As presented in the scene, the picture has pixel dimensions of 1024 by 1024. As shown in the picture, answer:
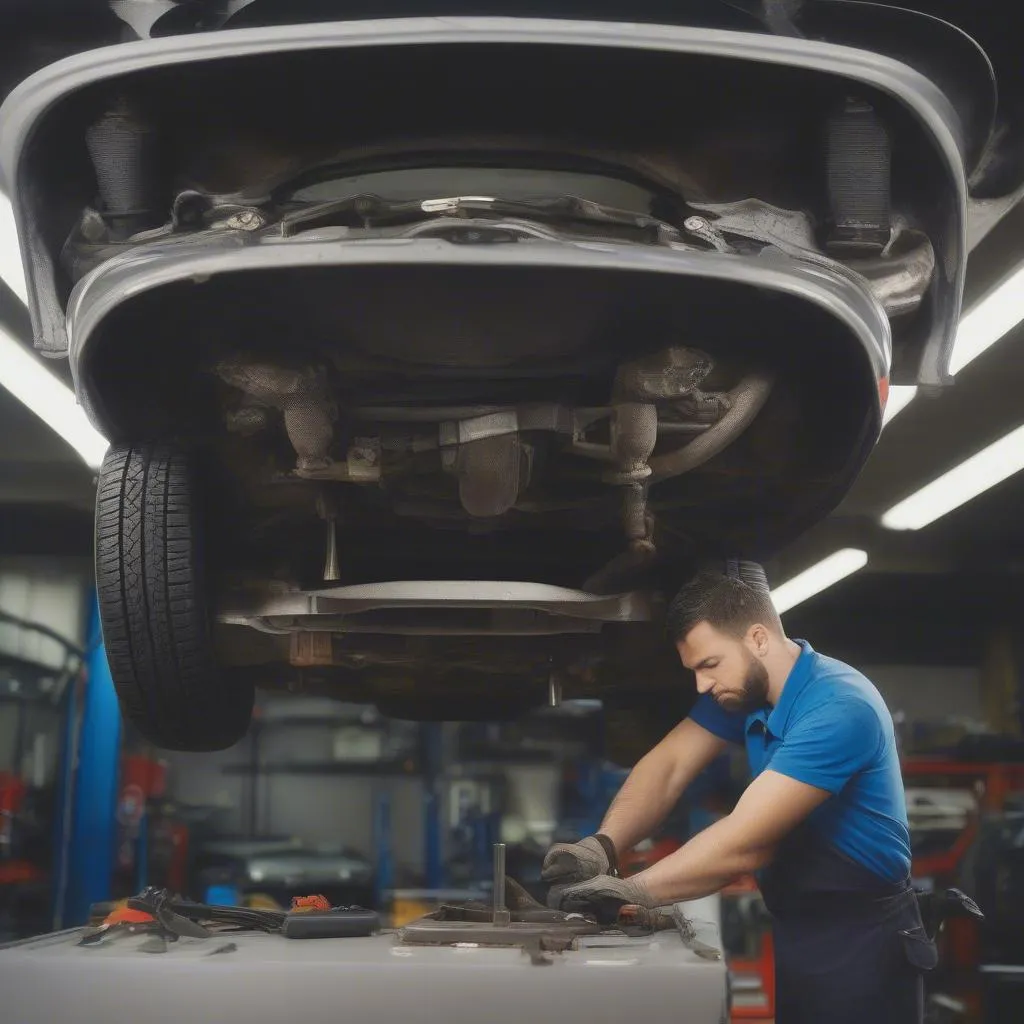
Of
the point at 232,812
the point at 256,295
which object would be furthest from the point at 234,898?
the point at 256,295

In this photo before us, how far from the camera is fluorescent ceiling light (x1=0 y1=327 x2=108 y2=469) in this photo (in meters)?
3.31

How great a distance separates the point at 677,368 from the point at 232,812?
3.29 m

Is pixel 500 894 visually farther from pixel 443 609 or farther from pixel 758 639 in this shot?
pixel 758 639

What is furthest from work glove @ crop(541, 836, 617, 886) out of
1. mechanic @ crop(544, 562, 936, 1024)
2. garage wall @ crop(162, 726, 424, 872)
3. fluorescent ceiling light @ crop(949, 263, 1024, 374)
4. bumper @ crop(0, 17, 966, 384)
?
garage wall @ crop(162, 726, 424, 872)

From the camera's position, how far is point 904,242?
5.15 ft

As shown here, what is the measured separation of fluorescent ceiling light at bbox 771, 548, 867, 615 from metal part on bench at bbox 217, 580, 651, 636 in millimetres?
3397

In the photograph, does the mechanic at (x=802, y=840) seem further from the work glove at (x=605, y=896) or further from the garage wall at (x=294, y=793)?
the garage wall at (x=294, y=793)

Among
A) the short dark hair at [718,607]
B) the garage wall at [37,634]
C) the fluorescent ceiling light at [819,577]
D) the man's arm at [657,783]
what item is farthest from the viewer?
the fluorescent ceiling light at [819,577]

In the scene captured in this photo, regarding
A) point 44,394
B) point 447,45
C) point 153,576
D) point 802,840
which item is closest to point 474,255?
point 447,45

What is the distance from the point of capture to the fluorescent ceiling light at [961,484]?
4418 millimetres

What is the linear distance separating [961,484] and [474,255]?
3.91m

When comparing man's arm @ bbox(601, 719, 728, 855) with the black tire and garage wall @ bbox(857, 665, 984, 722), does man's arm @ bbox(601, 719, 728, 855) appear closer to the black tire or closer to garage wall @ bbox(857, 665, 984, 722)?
the black tire

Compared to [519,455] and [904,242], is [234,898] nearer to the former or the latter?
[519,455]

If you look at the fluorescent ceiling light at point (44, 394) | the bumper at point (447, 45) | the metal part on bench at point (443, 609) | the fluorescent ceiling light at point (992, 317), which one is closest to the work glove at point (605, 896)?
the metal part on bench at point (443, 609)
